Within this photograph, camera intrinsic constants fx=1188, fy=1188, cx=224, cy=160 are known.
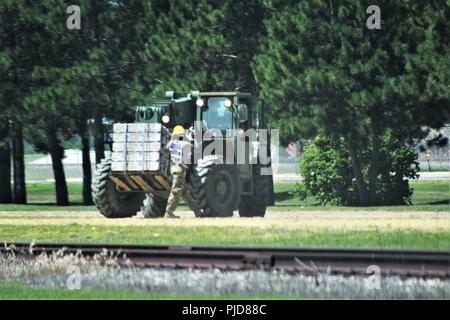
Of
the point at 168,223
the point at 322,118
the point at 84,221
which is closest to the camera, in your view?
the point at 168,223

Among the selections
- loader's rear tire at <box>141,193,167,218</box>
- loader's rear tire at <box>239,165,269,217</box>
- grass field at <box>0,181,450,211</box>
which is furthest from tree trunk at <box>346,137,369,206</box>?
loader's rear tire at <box>141,193,167,218</box>

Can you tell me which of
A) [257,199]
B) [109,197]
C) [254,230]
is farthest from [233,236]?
[257,199]

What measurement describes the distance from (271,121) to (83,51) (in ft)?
22.6

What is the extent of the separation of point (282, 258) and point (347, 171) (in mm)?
27133

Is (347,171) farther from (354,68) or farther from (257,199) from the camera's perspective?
(257,199)

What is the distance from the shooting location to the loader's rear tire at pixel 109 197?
28391 mm

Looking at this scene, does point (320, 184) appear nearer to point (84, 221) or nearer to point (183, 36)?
point (183, 36)

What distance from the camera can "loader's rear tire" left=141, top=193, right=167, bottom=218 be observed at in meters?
29.1

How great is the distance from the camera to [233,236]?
20.9 m

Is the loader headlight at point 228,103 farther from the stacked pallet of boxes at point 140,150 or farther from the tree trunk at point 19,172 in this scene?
the tree trunk at point 19,172

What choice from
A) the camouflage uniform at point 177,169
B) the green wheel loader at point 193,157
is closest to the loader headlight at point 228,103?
the green wheel loader at point 193,157

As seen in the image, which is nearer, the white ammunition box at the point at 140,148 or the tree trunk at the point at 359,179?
the white ammunition box at the point at 140,148

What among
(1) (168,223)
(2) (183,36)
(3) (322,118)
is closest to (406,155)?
(3) (322,118)
